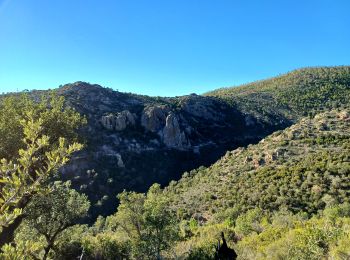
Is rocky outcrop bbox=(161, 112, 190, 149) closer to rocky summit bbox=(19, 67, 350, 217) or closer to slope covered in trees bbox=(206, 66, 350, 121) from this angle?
rocky summit bbox=(19, 67, 350, 217)

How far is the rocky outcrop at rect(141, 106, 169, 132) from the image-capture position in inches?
4919

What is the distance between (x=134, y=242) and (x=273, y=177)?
32120 mm

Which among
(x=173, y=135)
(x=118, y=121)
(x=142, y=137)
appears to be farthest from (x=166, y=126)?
(x=118, y=121)

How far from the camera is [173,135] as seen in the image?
12394 cm

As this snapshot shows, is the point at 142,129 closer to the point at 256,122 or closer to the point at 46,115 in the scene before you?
the point at 256,122

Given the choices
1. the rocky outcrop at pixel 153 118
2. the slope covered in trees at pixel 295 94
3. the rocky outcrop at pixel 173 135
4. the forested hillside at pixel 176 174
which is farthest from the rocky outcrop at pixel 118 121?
the slope covered in trees at pixel 295 94

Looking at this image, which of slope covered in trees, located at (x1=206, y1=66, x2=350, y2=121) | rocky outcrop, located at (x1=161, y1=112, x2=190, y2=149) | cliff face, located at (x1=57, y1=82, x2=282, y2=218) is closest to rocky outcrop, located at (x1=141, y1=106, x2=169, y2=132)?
cliff face, located at (x1=57, y1=82, x2=282, y2=218)

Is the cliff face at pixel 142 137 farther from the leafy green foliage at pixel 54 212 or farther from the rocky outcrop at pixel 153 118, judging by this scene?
the leafy green foliage at pixel 54 212

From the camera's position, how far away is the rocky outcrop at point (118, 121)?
116m

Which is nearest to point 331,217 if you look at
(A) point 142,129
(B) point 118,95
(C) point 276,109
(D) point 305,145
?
(D) point 305,145

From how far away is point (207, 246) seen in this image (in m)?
32.4

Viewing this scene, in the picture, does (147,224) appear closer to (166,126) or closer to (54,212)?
(54,212)

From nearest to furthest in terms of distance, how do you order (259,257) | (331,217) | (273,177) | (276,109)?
(259,257)
(331,217)
(273,177)
(276,109)

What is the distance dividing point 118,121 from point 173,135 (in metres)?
20.9
